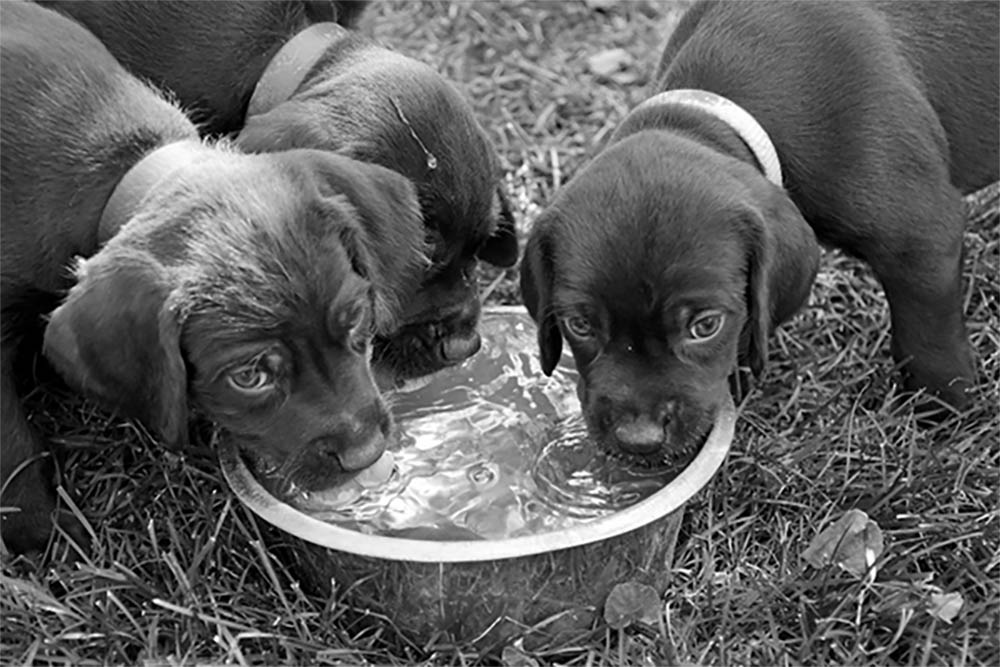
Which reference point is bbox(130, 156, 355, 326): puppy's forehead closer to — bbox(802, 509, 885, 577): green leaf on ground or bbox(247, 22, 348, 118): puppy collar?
bbox(247, 22, 348, 118): puppy collar

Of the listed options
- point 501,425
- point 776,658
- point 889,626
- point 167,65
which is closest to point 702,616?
point 776,658

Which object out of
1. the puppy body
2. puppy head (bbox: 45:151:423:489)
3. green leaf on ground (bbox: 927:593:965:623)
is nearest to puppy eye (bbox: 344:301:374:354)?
puppy head (bbox: 45:151:423:489)

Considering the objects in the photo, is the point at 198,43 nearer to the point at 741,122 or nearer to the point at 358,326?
the point at 358,326

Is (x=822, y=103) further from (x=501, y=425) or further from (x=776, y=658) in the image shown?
(x=776, y=658)

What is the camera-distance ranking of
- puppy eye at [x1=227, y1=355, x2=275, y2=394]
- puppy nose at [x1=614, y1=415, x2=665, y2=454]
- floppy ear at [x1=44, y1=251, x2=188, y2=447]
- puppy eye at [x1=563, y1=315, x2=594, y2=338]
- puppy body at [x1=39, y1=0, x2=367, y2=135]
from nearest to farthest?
1. floppy ear at [x1=44, y1=251, x2=188, y2=447]
2. puppy eye at [x1=227, y1=355, x2=275, y2=394]
3. puppy nose at [x1=614, y1=415, x2=665, y2=454]
4. puppy eye at [x1=563, y1=315, x2=594, y2=338]
5. puppy body at [x1=39, y1=0, x2=367, y2=135]

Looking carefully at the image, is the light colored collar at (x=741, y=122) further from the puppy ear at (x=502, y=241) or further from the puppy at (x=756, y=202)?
the puppy ear at (x=502, y=241)

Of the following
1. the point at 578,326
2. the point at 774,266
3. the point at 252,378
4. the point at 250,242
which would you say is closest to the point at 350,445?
the point at 252,378
